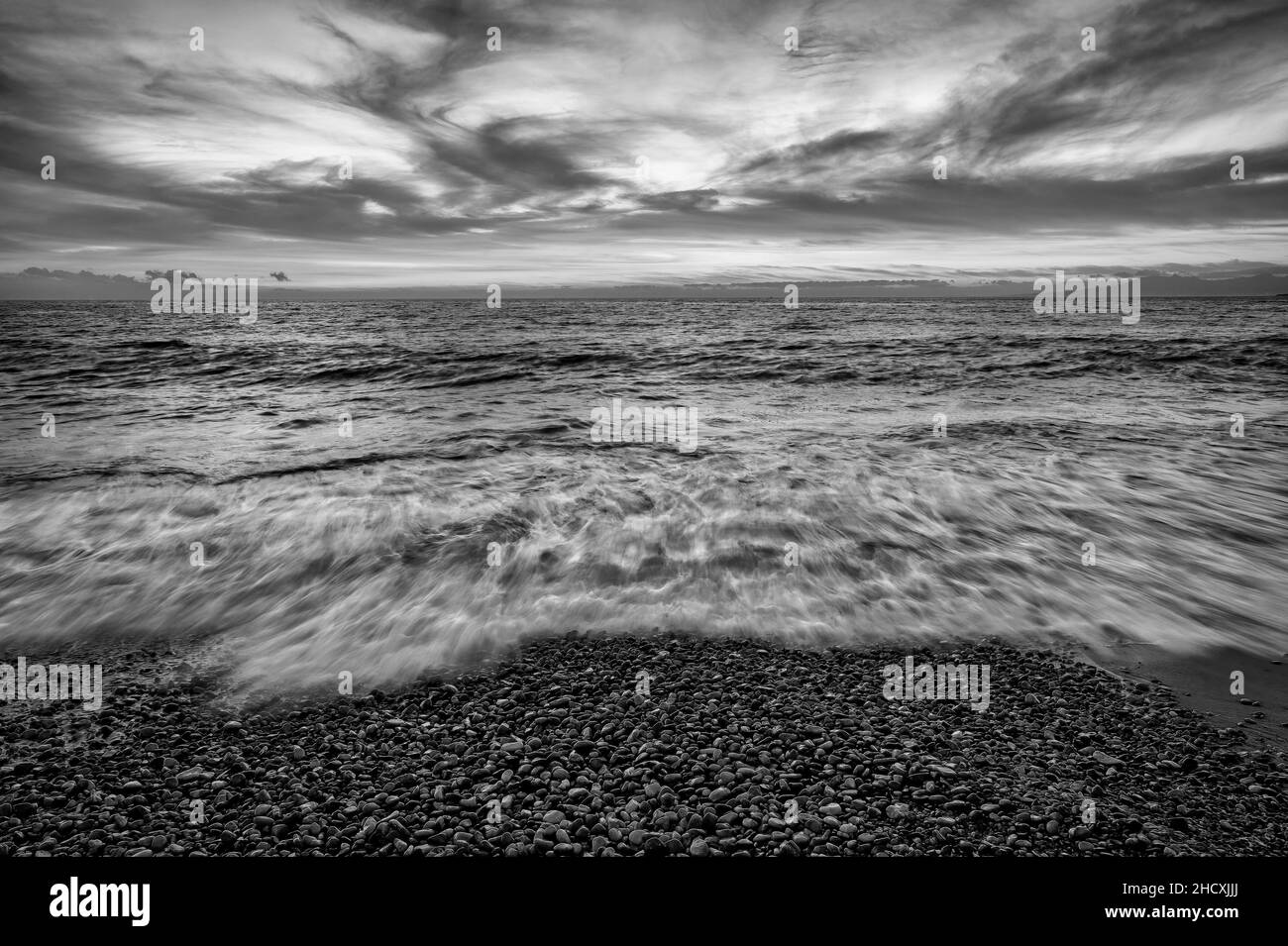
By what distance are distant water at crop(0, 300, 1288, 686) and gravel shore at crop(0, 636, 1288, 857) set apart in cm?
92

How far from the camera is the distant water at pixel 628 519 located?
6367 mm

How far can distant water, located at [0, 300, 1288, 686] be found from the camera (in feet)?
20.9

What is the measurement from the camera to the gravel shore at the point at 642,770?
3445 mm

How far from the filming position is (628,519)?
9312 millimetres

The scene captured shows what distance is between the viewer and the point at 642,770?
395cm

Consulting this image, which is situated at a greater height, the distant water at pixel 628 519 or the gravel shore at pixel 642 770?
the distant water at pixel 628 519

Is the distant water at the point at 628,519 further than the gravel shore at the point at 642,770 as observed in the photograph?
Yes

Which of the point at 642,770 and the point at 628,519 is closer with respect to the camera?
the point at 642,770

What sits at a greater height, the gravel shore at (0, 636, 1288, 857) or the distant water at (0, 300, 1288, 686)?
the distant water at (0, 300, 1288, 686)

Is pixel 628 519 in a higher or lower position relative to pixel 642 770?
higher

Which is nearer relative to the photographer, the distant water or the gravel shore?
the gravel shore

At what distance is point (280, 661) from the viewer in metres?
5.67

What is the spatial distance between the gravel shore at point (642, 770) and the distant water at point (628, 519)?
92 centimetres

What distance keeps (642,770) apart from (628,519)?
550cm
